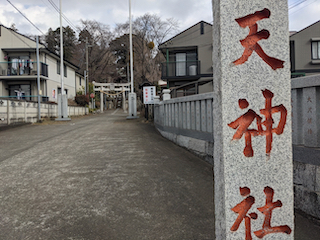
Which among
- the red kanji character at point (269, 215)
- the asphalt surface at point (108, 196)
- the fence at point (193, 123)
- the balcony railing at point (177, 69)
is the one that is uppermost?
the balcony railing at point (177, 69)

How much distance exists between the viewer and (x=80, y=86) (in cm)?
3331

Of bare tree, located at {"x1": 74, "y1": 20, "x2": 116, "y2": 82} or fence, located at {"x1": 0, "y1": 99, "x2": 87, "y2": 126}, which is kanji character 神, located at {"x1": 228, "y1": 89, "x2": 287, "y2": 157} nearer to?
fence, located at {"x1": 0, "y1": 99, "x2": 87, "y2": 126}

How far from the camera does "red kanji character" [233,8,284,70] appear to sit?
194cm

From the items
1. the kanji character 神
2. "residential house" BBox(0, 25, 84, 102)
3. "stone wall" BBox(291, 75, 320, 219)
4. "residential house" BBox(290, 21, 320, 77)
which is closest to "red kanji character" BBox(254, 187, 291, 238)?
the kanji character 神

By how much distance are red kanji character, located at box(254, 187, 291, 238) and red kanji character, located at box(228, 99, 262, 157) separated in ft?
1.18

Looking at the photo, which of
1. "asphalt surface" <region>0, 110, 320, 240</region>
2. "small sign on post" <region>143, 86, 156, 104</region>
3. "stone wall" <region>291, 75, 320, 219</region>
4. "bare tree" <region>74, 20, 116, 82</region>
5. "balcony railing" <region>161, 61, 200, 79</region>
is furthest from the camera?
"bare tree" <region>74, 20, 116, 82</region>

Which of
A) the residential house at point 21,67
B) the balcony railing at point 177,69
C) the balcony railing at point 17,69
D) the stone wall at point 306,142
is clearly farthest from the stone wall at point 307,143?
the balcony railing at point 17,69

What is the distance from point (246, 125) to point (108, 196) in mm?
2779

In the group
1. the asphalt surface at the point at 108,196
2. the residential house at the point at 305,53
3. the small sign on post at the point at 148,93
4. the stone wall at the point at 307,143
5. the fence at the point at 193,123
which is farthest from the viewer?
the residential house at the point at 305,53

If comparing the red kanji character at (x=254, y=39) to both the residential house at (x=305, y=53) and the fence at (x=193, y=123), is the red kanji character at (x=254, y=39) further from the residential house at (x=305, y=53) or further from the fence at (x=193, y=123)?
the residential house at (x=305, y=53)

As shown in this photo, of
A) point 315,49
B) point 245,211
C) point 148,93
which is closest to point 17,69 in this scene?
point 148,93

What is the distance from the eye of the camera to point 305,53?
1848 centimetres

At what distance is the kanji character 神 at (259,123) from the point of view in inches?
75.8

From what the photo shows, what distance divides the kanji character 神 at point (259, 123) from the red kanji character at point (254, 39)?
0.26m
